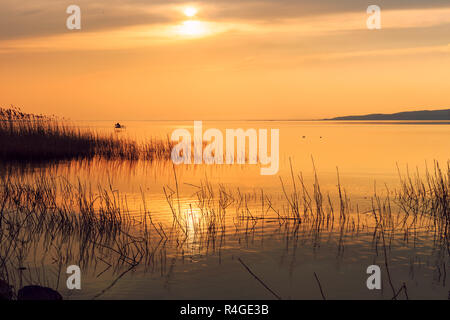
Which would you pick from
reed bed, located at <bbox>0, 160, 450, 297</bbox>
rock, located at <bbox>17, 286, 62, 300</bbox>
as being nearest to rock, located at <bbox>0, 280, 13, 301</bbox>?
rock, located at <bbox>17, 286, 62, 300</bbox>

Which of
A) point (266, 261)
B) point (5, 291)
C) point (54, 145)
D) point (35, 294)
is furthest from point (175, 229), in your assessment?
point (54, 145)

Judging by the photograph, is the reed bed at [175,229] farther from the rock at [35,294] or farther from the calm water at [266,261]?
the rock at [35,294]

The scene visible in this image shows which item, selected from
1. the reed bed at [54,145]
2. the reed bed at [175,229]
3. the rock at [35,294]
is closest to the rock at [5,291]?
the rock at [35,294]

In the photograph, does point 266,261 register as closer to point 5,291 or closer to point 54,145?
point 5,291

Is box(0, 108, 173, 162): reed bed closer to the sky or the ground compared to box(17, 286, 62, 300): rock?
closer to the sky

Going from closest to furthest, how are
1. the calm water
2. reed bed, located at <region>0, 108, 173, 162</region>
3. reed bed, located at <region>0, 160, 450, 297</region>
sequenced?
the calm water < reed bed, located at <region>0, 160, 450, 297</region> < reed bed, located at <region>0, 108, 173, 162</region>

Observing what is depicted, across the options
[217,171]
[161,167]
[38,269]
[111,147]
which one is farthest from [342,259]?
[111,147]

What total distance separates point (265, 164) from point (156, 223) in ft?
46.6

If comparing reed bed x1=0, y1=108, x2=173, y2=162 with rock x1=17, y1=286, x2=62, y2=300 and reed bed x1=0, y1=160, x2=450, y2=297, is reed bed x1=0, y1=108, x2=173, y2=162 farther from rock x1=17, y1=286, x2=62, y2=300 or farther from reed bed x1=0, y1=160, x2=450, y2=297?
rock x1=17, y1=286, x2=62, y2=300

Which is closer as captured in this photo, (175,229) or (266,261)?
(266,261)

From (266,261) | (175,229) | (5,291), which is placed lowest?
(266,261)

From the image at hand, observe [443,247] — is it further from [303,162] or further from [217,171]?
[303,162]

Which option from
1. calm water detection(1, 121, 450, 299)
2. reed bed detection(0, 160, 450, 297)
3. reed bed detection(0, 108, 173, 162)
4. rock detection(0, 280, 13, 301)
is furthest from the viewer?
reed bed detection(0, 108, 173, 162)

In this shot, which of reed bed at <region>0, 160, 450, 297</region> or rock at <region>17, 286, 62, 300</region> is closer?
rock at <region>17, 286, 62, 300</region>
